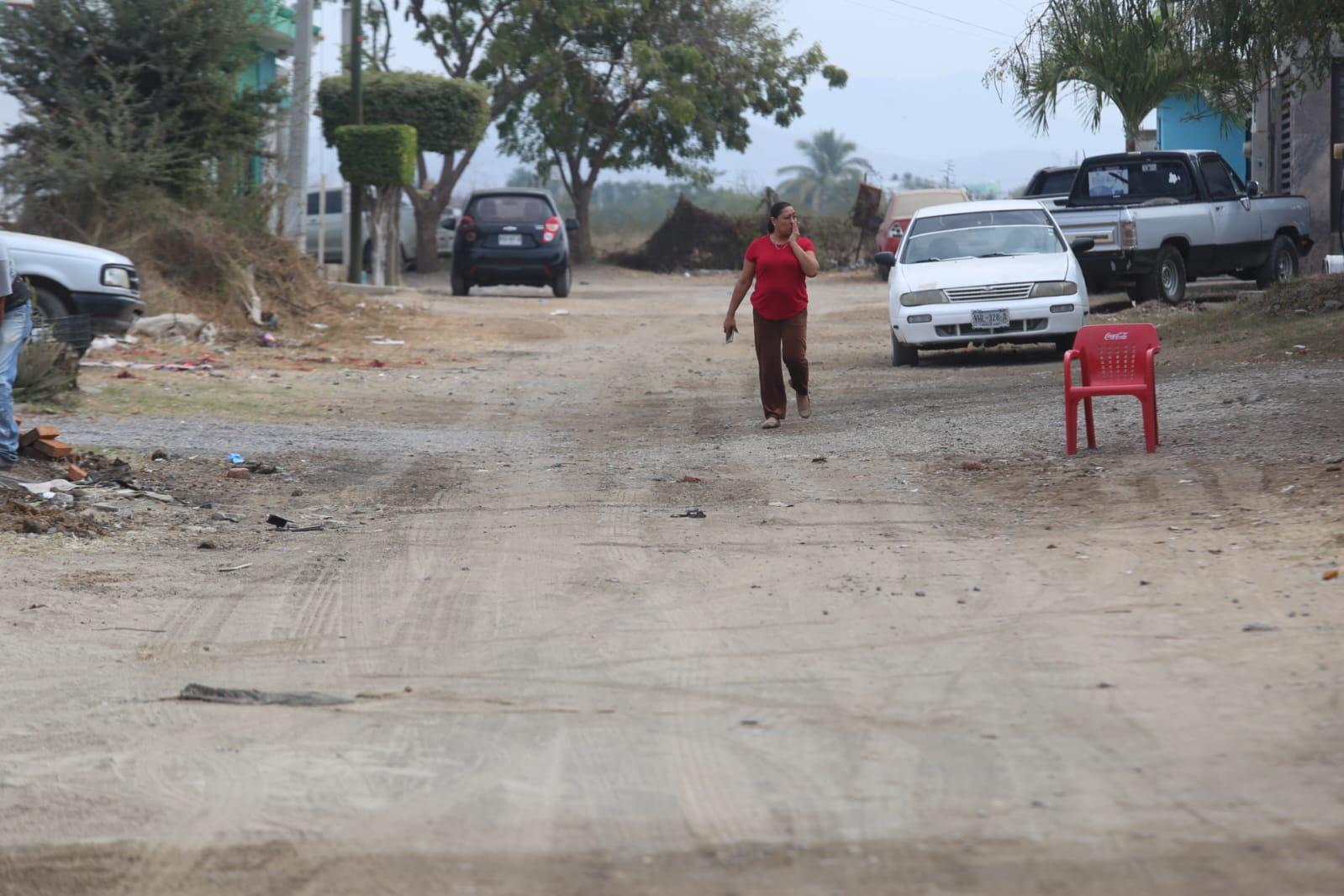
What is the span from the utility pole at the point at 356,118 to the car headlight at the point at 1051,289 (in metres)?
15.7

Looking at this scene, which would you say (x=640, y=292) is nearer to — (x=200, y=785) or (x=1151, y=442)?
(x=1151, y=442)

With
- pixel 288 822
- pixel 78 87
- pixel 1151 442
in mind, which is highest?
pixel 78 87

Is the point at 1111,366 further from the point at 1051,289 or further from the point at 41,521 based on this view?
the point at 41,521

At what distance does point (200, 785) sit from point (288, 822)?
46cm

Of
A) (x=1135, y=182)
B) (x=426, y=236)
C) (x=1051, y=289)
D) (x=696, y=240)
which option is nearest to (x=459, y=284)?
(x=426, y=236)

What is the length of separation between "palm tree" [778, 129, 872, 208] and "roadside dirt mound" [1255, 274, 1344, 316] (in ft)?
278

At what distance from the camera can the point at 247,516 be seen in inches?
355

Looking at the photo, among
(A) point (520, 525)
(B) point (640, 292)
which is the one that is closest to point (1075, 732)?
(A) point (520, 525)

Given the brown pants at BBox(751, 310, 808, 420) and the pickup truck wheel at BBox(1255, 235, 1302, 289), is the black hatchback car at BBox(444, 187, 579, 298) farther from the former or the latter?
the brown pants at BBox(751, 310, 808, 420)

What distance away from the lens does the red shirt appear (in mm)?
12070

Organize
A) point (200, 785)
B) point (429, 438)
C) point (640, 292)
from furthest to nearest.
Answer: point (640, 292), point (429, 438), point (200, 785)

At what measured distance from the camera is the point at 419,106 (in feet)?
98.0

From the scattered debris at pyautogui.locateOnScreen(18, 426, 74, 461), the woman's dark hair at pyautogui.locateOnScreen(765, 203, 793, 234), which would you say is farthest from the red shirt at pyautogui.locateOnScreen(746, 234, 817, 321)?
the scattered debris at pyautogui.locateOnScreen(18, 426, 74, 461)

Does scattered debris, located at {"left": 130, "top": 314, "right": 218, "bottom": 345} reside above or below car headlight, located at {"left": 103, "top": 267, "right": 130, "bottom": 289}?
below
